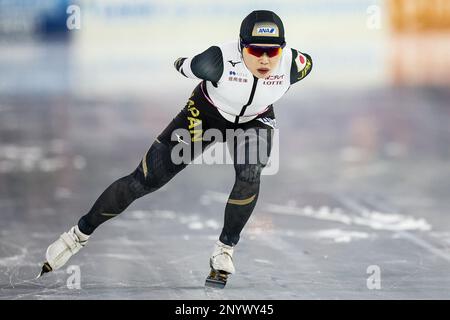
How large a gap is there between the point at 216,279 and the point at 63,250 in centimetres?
106

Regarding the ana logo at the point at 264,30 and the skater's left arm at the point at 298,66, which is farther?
the skater's left arm at the point at 298,66

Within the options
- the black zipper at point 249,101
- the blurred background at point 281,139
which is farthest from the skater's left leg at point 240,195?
the blurred background at point 281,139

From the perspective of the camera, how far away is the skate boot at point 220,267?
7.19 meters

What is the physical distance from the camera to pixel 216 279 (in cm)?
721

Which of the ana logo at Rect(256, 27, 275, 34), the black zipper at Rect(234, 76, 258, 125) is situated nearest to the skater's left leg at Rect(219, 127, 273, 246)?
the black zipper at Rect(234, 76, 258, 125)

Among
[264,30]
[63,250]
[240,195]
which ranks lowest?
[63,250]

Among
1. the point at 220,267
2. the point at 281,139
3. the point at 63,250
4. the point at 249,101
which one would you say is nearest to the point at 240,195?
the point at 220,267

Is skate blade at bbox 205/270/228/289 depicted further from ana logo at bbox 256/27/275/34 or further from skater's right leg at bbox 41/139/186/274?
ana logo at bbox 256/27/275/34

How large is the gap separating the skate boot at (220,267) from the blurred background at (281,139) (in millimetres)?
179

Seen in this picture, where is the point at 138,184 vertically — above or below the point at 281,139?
below

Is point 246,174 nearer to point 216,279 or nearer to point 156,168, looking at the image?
point 156,168

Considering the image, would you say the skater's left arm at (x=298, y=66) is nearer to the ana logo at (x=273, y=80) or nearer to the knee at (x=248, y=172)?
the ana logo at (x=273, y=80)

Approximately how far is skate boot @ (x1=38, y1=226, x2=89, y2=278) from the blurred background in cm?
23
